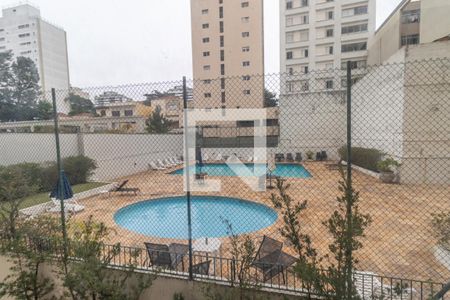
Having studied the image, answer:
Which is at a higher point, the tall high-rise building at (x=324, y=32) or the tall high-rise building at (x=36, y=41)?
the tall high-rise building at (x=36, y=41)

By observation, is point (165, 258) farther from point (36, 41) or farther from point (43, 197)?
point (36, 41)

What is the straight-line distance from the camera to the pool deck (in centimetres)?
486

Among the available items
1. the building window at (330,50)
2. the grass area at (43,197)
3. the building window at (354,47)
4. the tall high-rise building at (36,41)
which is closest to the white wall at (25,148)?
the grass area at (43,197)

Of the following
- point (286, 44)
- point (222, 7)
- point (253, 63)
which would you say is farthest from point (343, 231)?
point (222, 7)

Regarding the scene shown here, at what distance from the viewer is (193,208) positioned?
427 inches

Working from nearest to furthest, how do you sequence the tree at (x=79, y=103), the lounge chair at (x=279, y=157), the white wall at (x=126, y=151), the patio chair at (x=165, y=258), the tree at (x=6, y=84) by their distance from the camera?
the patio chair at (x=165, y=258)
the tree at (x=79, y=103)
the white wall at (x=126, y=151)
the lounge chair at (x=279, y=157)
the tree at (x=6, y=84)

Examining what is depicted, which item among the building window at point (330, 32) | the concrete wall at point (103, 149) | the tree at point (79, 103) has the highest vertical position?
the building window at point (330, 32)

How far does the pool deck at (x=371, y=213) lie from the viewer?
4.86 m

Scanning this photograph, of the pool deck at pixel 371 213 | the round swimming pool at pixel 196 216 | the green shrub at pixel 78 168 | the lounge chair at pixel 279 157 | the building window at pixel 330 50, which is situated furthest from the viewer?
the building window at pixel 330 50

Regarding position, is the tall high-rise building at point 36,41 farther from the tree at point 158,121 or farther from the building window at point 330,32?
the building window at point 330,32

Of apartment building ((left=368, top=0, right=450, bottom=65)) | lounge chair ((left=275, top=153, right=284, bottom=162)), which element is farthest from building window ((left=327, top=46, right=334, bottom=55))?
lounge chair ((left=275, top=153, right=284, bottom=162))

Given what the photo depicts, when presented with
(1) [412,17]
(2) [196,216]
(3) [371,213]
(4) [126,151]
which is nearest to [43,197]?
(2) [196,216]

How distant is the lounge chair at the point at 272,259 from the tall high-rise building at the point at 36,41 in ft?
282

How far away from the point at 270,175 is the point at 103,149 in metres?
9.19
